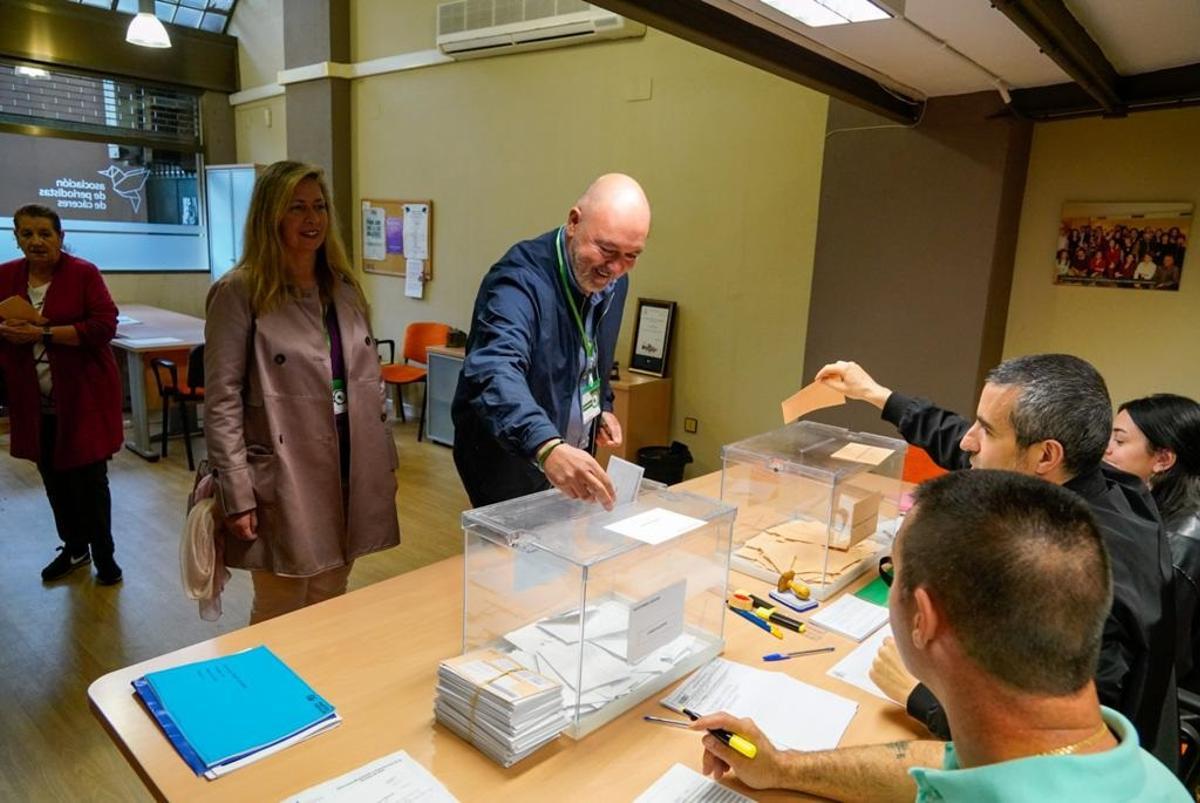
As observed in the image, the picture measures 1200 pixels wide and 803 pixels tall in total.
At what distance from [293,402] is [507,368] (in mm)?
619

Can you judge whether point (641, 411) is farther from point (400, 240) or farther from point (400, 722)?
point (400, 722)

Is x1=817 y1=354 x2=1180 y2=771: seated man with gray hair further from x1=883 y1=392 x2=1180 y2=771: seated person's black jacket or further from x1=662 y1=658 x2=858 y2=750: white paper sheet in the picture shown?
x1=662 y1=658 x2=858 y2=750: white paper sheet

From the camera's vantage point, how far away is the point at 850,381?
80.8 inches

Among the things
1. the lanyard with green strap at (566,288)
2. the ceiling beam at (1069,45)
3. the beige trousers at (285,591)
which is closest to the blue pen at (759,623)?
the lanyard with green strap at (566,288)

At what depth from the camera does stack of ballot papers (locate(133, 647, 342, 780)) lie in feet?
3.59

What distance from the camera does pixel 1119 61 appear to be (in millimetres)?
2508

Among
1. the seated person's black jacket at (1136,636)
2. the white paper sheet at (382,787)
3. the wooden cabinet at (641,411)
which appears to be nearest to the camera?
the white paper sheet at (382,787)

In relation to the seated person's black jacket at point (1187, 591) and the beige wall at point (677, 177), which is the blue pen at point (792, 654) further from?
the beige wall at point (677, 177)

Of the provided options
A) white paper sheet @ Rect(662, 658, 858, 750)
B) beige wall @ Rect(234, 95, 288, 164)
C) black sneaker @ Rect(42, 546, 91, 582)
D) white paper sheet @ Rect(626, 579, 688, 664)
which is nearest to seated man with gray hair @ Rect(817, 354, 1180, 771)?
white paper sheet @ Rect(662, 658, 858, 750)

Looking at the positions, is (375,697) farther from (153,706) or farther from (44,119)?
(44,119)

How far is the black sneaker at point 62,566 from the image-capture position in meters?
3.30

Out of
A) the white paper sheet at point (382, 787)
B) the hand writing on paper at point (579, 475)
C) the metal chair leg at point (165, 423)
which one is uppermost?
the hand writing on paper at point (579, 475)

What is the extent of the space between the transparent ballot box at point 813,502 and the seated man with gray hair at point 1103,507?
0.39 metres

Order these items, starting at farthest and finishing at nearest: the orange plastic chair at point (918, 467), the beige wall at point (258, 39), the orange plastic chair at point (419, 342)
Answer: the beige wall at point (258, 39), the orange plastic chair at point (419, 342), the orange plastic chair at point (918, 467)
